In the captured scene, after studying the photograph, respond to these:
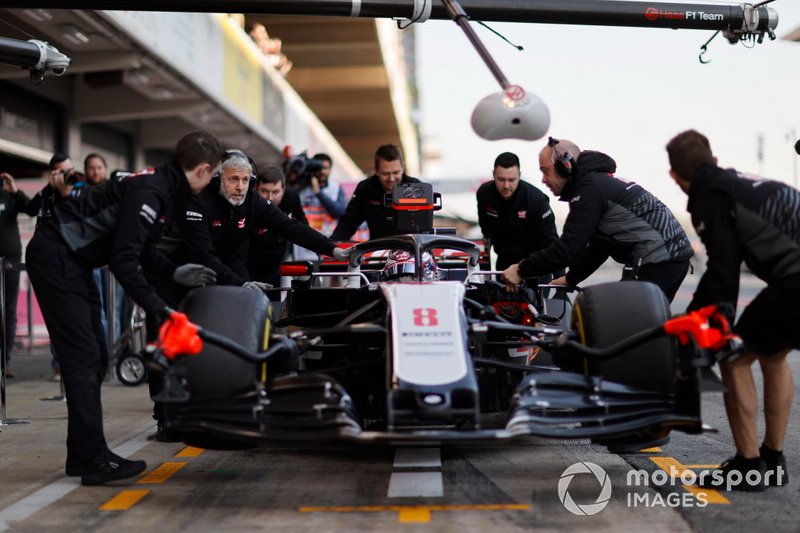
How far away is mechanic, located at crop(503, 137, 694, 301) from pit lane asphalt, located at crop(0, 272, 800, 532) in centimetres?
109

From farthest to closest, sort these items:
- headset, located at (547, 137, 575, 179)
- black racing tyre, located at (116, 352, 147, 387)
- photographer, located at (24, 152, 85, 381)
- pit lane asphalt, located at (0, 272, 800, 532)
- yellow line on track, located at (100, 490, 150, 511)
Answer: photographer, located at (24, 152, 85, 381)
black racing tyre, located at (116, 352, 147, 387)
headset, located at (547, 137, 575, 179)
yellow line on track, located at (100, 490, 150, 511)
pit lane asphalt, located at (0, 272, 800, 532)

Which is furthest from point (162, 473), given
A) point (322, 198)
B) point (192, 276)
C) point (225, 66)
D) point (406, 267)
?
point (225, 66)

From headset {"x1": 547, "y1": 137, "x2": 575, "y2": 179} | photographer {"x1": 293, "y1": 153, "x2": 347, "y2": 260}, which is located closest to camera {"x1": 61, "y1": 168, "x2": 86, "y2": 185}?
photographer {"x1": 293, "y1": 153, "x2": 347, "y2": 260}

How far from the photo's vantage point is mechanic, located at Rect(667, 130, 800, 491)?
5.22 meters

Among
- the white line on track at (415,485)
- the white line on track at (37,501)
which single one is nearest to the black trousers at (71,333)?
the white line on track at (37,501)

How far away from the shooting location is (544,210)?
28.9ft

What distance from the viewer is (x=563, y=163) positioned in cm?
680

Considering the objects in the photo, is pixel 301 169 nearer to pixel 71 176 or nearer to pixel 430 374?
pixel 71 176

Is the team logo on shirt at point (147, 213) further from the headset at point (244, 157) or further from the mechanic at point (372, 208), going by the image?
the mechanic at point (372, 208)

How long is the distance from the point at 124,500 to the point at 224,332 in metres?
0.94

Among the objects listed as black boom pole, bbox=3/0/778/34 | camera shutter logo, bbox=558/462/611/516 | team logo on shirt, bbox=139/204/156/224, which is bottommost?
camera shutter logo, bbox=558/462/611/516

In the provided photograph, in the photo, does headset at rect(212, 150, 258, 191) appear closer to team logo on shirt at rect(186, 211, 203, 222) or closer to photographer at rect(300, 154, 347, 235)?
team logo on shirt at rect(186, 211, 203, 222)

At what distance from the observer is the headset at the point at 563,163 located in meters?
6.81

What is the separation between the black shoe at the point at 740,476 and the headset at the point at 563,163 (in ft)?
7.13
